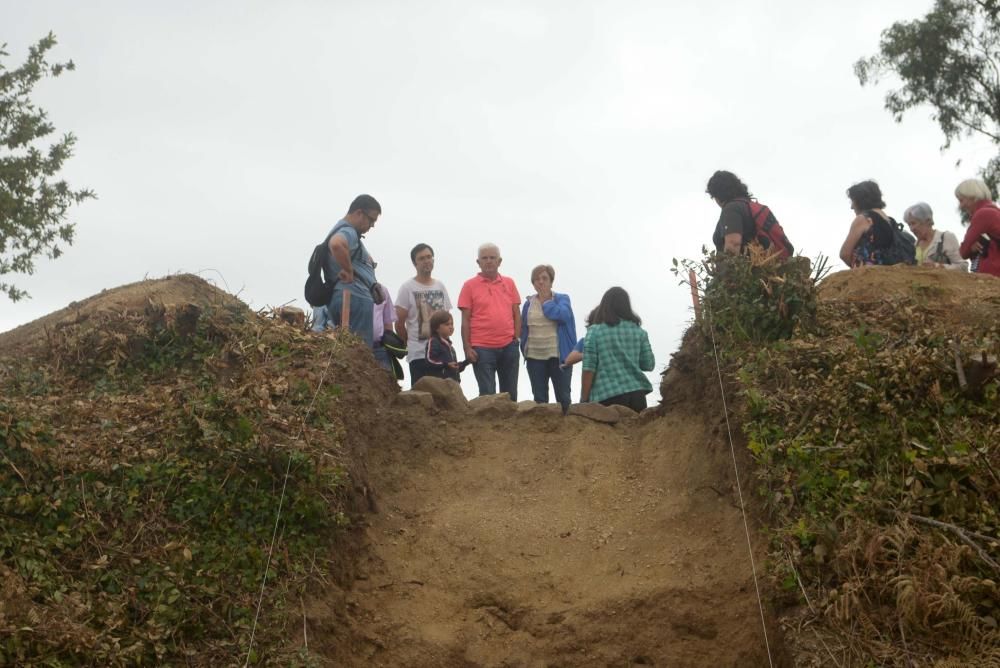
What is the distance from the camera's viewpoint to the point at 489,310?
10469 mm

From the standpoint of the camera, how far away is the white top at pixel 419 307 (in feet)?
34.4

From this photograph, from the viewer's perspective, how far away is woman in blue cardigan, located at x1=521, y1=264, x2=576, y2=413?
10.6m

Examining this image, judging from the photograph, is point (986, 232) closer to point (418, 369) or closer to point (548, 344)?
point (548, 344)

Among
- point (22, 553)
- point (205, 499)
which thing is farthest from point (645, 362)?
point (22, 553)

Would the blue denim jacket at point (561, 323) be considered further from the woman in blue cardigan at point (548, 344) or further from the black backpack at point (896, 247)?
the black backpack at point (896, 247)

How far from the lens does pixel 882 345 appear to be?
730 centimetres

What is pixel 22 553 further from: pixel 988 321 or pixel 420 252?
pixel 988 321

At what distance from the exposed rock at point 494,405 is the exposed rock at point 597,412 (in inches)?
20.2

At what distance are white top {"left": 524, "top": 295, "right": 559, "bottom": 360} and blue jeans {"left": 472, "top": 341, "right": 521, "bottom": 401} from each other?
0.44ft

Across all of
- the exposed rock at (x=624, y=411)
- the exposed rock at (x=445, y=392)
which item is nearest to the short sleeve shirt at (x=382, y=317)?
the exposed rock at (x=445, y=392)

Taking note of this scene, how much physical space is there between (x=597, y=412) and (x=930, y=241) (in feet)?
10.7

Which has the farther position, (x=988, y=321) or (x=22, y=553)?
(x=988, y=321)

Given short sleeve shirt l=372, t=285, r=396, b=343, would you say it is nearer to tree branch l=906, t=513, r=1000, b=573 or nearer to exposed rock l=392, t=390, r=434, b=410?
exposed rock l=392, t=390, r=434, b=410

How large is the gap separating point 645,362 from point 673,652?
3721 mm
